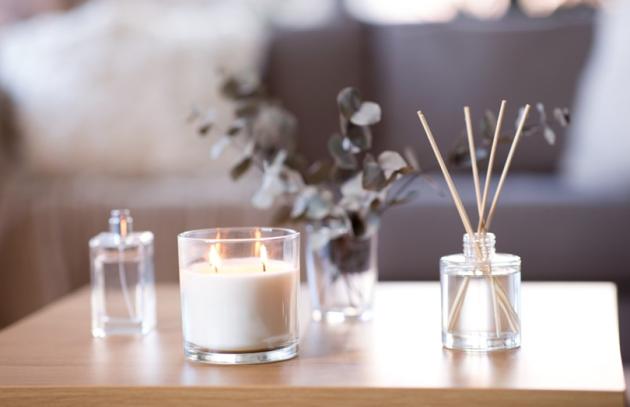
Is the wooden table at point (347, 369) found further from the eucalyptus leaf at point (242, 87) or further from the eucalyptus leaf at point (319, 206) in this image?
the eucalyptus leaf at point (242, 87)

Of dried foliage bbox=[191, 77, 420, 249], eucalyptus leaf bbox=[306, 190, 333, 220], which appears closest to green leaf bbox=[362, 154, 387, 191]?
dried foliage bbox=[191, 77, 420, 249]

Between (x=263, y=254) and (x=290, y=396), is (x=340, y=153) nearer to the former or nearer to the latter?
(x=263, y=254)

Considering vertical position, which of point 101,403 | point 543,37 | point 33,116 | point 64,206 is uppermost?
point 543,37

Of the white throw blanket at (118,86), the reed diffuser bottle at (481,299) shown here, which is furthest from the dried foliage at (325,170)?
the white throw blanket at (118,86)

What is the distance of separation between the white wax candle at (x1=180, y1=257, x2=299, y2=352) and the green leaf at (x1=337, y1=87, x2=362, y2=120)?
0.19 metres

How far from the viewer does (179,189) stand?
86.1 inches

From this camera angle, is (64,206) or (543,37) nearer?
(64,206)

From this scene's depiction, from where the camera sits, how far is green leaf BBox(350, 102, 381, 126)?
0.95 metres

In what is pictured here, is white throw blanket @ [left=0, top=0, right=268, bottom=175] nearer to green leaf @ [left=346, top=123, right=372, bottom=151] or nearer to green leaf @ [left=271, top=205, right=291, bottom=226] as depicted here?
green leaf @ [left=271, top=205, right=291, bottom=226]

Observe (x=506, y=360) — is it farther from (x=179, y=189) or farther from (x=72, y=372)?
(x=179, y=189)

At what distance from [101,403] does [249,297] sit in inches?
5.6

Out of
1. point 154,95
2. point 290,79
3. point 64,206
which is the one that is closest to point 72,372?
point 64,206

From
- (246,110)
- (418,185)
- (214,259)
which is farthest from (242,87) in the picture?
(418,185)

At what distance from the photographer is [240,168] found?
43.6 inches
